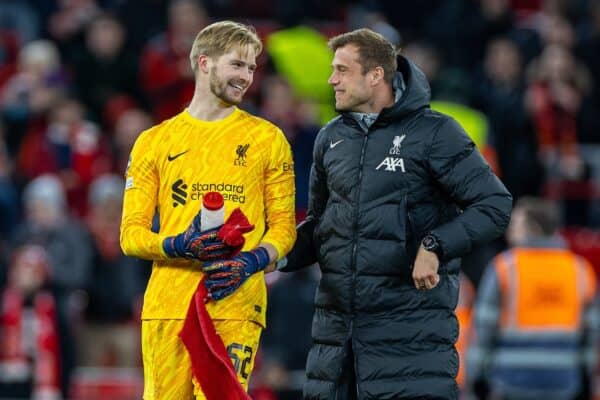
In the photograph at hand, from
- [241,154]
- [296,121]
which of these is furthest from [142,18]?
[241,154]

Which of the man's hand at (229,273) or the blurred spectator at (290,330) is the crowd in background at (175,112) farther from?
the man's hand at (229,273)

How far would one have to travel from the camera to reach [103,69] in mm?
15953

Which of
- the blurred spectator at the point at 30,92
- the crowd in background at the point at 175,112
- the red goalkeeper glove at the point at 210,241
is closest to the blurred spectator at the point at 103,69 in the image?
the crowd in background at the point at 175,112

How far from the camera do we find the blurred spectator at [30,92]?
15.4 meters

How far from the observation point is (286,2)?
16828 mm

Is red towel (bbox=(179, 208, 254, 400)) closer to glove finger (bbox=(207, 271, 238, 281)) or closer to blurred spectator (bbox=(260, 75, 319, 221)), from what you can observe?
glove finger (bbox=(207, 271, 238, 281))

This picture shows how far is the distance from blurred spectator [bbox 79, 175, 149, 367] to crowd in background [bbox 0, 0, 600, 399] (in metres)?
0.01

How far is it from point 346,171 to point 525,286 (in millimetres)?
3921

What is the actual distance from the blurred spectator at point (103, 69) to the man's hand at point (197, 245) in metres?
9.37

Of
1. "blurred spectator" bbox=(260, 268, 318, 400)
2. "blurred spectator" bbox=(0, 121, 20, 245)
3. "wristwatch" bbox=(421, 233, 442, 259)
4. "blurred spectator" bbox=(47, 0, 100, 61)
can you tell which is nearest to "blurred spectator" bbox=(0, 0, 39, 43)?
"blurred spectator" bbox=(47, 0, 100, 61)

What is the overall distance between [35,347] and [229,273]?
285 inches

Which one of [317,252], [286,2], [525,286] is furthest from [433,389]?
[286,2]

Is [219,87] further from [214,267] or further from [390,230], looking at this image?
[390,230]

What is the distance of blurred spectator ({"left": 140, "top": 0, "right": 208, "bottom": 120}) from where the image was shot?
51.2 ft
